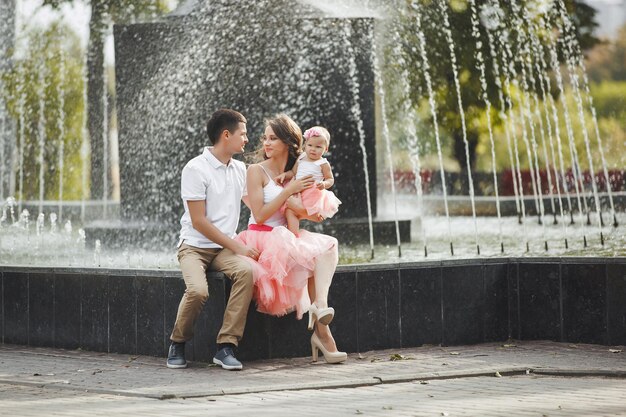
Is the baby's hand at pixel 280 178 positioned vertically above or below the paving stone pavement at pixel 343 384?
above

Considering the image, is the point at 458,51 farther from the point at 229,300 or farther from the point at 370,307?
the point at 229,300

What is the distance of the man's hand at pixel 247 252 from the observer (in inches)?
321

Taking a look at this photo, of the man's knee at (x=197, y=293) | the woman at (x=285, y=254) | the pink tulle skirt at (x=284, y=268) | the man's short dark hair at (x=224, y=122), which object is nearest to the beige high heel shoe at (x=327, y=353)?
the woman at (x=285, y=254)

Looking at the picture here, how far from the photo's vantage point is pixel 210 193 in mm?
8250

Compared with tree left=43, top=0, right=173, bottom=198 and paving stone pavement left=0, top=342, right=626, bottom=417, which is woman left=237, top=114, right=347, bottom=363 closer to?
paving stone pavement left=0, top=342, right=626, bottom=417

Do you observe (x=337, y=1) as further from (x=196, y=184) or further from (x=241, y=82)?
(x=196, y=184)

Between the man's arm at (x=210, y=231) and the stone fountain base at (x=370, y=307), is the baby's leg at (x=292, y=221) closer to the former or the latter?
the man's arm at (x=210, y=231)

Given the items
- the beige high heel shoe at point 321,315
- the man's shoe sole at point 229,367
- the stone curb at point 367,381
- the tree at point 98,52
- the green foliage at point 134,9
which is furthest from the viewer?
the tree at point 98,52

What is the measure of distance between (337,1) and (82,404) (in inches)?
328

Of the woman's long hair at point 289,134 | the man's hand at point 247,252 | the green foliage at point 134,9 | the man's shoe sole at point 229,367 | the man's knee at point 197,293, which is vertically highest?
the green foliage at point 134,9

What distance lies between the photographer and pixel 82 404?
6.77 metres

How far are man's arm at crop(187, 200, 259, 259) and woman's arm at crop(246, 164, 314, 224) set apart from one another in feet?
0.84

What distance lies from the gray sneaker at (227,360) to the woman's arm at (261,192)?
93 centimetres

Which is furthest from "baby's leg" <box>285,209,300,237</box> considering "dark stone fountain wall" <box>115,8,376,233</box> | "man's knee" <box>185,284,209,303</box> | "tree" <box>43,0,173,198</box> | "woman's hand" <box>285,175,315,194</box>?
"tree" <box>43,0,173,198</box>
